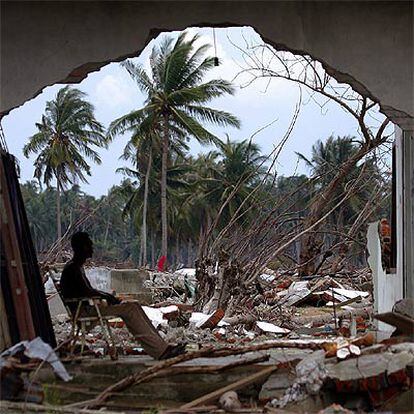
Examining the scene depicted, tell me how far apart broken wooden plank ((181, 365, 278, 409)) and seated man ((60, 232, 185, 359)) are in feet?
4.18

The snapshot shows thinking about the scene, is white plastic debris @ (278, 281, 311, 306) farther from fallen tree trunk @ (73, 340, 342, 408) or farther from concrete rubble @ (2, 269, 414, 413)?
fallen tree trunk @ (73, 340, 342, 408)

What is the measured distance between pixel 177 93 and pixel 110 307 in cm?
3356

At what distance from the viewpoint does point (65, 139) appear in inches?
1882

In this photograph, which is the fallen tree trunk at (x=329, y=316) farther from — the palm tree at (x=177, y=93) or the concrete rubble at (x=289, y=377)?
the palm tree at (x=177, y=93)

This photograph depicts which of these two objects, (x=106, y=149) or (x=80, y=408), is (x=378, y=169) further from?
(x=106, y=149)

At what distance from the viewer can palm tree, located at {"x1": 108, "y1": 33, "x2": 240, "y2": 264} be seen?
41844 millimetres

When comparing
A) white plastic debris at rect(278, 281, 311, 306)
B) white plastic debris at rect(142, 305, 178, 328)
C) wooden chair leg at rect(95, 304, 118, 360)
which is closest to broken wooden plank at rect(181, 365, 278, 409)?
wooden chair leg at rect(95, 304, 118, 360)

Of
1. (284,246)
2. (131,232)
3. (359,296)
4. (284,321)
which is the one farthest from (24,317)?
(131,232)

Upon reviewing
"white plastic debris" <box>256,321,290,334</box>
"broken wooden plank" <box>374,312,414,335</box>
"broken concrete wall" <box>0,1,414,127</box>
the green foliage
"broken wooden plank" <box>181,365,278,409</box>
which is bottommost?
"white plastic debris" <box>256,321,290,334</box>

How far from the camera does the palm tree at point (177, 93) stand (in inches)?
1647

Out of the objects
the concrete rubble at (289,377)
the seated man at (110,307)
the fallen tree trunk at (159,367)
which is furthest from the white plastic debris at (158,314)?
the fallen tree trunk at (159,367)

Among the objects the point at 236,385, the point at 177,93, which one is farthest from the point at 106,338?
the point at 177,93

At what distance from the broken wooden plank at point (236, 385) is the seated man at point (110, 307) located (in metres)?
1.27

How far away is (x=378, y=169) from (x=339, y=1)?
36.0 ft
